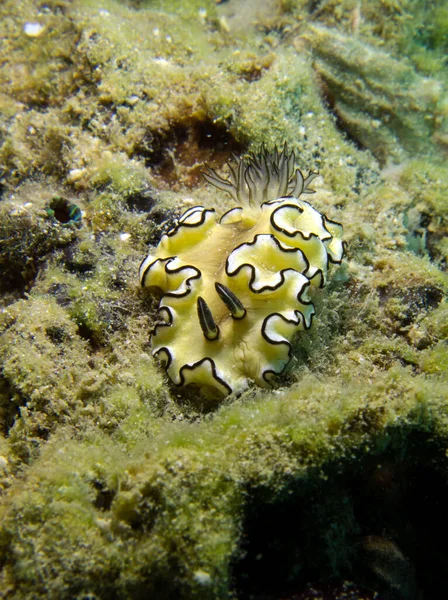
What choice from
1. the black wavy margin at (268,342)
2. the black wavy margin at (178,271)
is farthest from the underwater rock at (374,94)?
the black wavy margin at (178,271)

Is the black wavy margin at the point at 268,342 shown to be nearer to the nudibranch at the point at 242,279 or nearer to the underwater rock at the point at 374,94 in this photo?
the nudibranch at the point at 242,279

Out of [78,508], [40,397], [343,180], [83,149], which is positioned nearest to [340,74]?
[343,180]

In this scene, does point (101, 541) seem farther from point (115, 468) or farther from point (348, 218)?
point (348, 218)

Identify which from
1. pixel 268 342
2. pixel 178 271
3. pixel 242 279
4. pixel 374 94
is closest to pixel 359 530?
pixel 268 342

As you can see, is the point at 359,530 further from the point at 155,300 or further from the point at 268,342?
the point at 155,300

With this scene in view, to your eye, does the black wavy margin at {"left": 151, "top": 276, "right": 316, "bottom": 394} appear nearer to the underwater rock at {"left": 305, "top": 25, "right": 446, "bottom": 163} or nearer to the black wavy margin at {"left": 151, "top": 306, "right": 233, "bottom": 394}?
the black wavy margin at {"left": 151, "top": 306, "right": 233, "bottom": 394}

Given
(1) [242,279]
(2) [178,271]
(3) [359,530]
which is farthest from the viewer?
(2) [178,271]

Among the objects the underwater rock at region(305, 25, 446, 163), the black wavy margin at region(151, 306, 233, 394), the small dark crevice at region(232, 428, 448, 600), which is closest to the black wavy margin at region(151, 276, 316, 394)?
the black wavy margin at region(151, 306, 233, 394)
